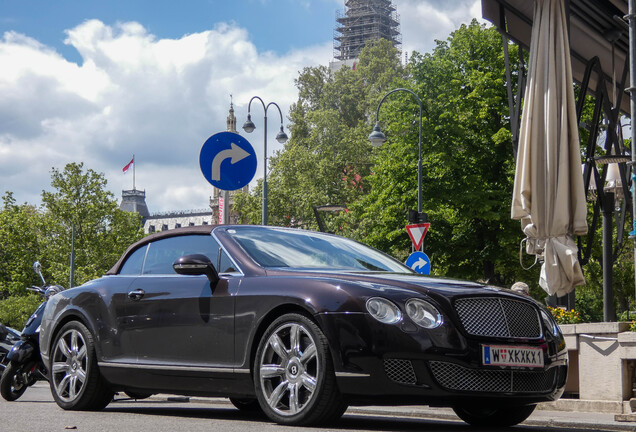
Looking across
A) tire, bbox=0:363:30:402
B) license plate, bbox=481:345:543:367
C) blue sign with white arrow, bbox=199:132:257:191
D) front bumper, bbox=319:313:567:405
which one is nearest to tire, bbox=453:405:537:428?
license plate, bbox=481:345:543:367

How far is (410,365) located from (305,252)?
1.74 meters

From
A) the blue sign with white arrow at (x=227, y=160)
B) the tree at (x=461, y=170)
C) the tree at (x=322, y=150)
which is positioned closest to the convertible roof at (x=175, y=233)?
the blue sign with white arrow at (x=227, y=160)

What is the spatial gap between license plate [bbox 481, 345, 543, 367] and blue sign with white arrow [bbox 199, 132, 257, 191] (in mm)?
5489

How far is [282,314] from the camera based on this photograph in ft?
21.2

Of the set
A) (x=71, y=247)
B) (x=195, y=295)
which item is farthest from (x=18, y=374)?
(x=71, y=247)

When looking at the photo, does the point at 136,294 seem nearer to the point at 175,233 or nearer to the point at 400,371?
the point at 175,233

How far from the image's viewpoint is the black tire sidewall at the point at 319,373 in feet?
19.6

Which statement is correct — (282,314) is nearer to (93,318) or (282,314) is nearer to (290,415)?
(290,415)

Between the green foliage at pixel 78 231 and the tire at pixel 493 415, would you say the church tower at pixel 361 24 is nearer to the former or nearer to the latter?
the green foliage at pixel 78 231

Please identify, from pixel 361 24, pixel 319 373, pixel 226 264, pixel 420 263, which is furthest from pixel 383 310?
pixel 361 24

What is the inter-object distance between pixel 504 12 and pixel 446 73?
22132 mm

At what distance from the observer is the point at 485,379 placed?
5.89m

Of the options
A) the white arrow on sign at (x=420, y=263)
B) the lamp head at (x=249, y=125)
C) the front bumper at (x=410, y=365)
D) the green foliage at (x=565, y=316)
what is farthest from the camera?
the lamp head at (x=249, y=125)

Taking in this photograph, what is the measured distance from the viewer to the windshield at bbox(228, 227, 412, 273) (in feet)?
23.3
